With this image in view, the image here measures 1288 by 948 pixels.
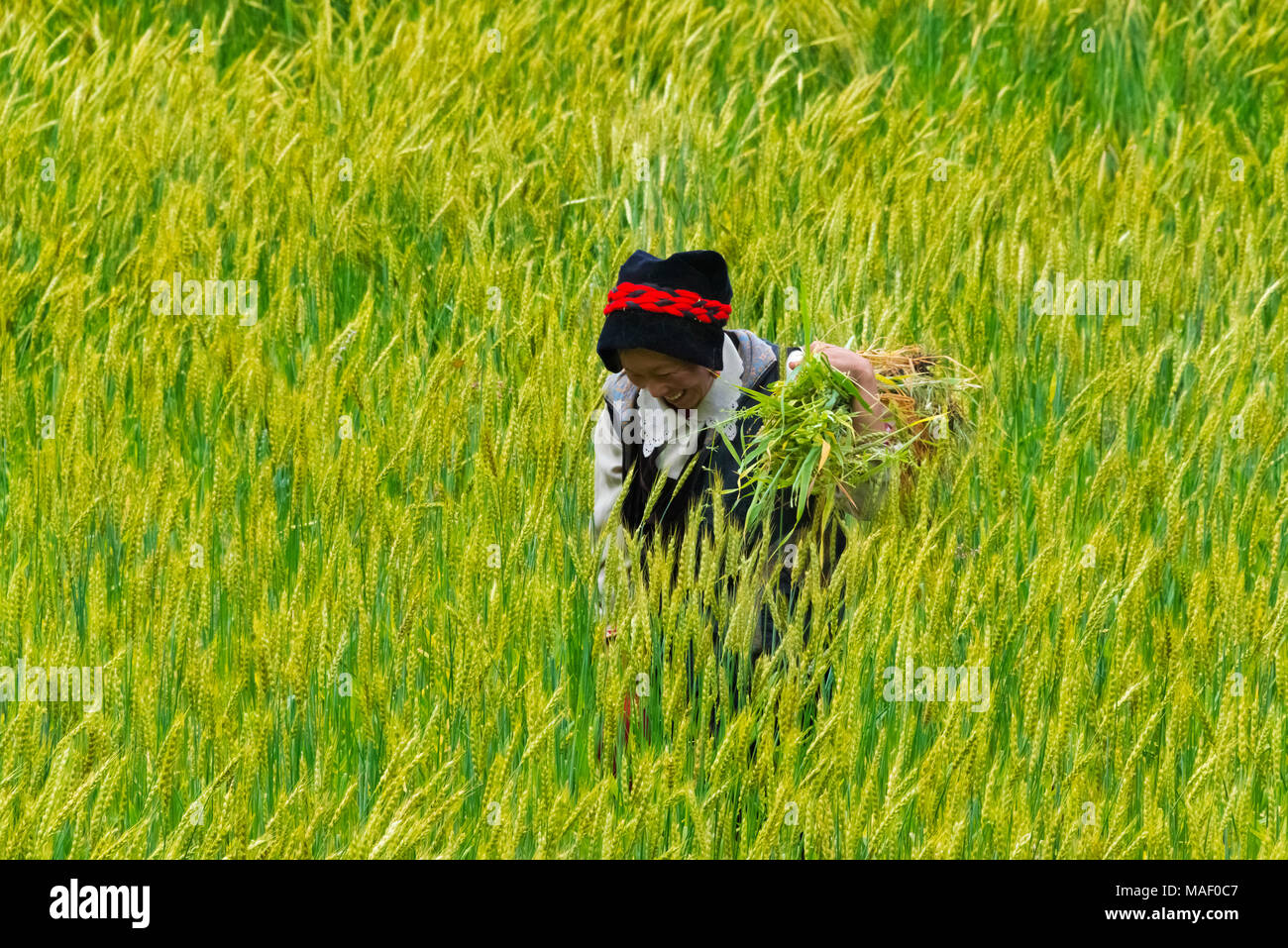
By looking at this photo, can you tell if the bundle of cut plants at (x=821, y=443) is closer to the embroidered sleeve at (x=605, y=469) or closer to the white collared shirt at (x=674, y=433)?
the white collared shirt at (x=674, y=433)

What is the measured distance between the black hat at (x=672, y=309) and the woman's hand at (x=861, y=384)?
Result: 16 centimetres

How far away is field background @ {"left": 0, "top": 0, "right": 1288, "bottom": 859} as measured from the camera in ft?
6.70

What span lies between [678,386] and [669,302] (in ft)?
0.47

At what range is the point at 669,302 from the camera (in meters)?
2.40

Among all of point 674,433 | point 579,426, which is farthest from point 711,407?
point 579,426

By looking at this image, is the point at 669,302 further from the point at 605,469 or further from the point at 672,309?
the point at 605,469

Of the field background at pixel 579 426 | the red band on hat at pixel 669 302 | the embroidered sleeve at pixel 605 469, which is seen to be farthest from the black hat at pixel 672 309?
the field background at pixel 579 426

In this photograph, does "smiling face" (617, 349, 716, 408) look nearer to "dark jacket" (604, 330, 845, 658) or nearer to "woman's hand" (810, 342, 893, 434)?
"dark jacket" (604, 330, 845, 658)

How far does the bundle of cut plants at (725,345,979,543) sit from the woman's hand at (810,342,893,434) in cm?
1

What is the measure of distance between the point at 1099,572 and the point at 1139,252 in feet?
5.10

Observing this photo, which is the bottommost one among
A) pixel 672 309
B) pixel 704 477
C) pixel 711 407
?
pixel 704 477

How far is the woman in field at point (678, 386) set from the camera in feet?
7.90

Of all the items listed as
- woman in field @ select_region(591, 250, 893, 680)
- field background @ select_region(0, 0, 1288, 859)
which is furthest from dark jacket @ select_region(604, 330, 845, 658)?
field background @ select_region(0, 0, 1288, 859)
